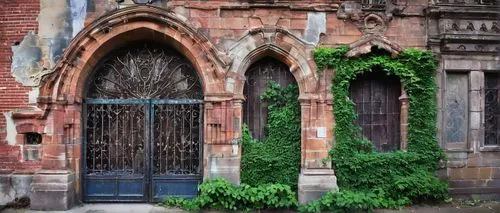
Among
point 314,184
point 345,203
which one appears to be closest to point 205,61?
point 314,184

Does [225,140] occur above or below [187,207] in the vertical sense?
above

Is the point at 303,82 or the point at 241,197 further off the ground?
the point at 303,82

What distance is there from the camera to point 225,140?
8.41 metres

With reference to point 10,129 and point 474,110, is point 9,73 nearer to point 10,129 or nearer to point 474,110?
point 10,129

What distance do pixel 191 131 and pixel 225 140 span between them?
87 centimetres

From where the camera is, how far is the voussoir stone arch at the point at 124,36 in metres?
8.31

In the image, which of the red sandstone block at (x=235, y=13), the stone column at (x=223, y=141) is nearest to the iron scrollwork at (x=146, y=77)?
the stone column at (x=223, y=141)

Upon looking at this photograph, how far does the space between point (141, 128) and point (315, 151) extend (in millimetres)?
3528

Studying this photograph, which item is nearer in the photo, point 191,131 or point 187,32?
point 187,32

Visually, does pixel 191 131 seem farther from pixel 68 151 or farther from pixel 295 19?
pixel 295 19

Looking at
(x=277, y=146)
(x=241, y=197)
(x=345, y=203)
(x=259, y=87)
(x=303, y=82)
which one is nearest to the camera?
(x=345, y=203)

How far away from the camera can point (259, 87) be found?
884 cm

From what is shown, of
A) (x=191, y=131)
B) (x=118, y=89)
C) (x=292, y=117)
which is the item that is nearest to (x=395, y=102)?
(x=292, y=117)

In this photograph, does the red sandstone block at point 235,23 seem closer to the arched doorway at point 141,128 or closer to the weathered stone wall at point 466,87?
the arched doorway at point 141,128
